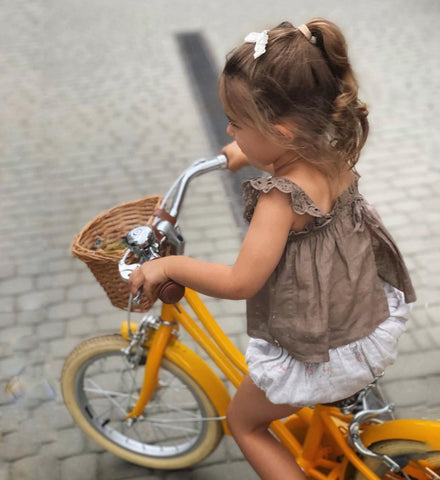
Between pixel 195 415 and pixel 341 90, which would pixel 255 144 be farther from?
pixel 195 415

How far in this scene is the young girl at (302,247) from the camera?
4.98 ft

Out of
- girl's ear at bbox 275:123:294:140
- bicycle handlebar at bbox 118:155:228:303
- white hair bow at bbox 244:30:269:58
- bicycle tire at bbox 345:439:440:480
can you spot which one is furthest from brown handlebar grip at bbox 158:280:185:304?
bicycle tire at bbox 345:439:440:480

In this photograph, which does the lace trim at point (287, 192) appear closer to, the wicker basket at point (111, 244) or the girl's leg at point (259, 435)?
the wicker basket at point (111, 244)

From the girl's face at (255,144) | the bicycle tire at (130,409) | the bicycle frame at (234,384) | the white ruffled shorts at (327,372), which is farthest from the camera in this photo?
the bicycle tire at (130,409)

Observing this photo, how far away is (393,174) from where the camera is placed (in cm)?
502

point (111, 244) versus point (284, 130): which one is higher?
point (284, 130)

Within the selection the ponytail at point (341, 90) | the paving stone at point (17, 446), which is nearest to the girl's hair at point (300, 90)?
the ponytail at point (341, 90)

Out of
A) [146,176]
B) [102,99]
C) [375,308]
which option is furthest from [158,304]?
[102,99]

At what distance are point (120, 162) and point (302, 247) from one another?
4.03m

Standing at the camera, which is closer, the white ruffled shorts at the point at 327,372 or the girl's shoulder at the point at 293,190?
the girl's shoulder at the point at 293,190

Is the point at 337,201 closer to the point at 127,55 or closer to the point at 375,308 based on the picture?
the point at 375,308

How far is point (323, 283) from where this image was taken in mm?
1670

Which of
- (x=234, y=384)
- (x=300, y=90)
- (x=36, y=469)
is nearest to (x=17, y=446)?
(x=36, y=469)

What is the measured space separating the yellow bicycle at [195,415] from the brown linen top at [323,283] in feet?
1.13
